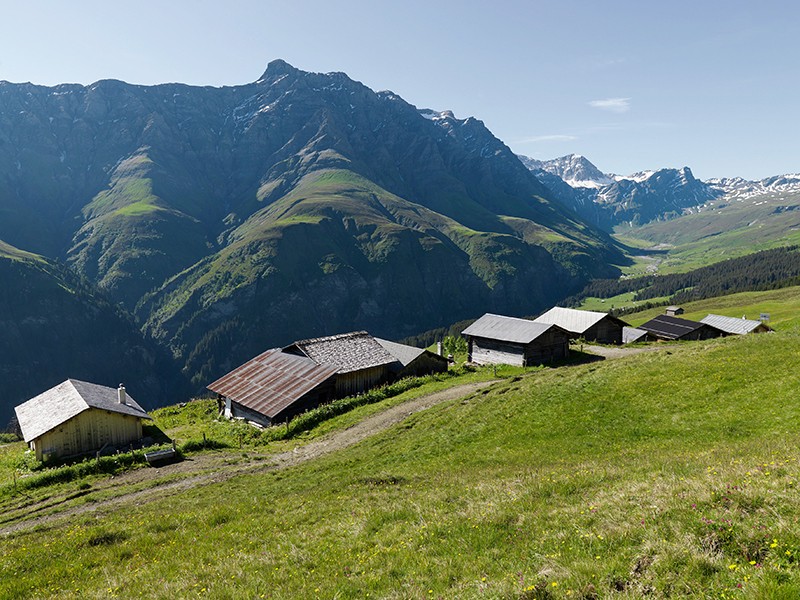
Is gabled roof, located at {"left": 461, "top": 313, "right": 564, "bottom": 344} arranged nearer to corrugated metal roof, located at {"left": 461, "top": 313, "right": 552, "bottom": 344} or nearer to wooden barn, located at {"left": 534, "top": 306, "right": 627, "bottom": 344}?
corrugated metal roof, located at {"left": 461, "top": 313, "right": 552, "bottom": 344}

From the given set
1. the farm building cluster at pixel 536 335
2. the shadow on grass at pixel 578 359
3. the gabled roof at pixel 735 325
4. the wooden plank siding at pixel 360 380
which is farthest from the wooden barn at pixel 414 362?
the gabled roof at pixel 735 325

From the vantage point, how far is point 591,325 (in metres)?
73.9

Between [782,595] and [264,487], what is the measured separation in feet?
81.9

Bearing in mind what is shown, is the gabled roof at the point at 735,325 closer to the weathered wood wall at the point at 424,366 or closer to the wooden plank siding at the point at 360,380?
the weathered wood wall at the point at 424,366

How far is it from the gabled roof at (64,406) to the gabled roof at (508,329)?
43989 millimetres

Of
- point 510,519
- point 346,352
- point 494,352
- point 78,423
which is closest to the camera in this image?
point 510,519

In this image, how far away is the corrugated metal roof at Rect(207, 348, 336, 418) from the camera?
49.5 metres

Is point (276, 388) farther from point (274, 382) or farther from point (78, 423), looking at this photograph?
point (78, 423)

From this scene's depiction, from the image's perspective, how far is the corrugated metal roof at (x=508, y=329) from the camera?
60.8 m

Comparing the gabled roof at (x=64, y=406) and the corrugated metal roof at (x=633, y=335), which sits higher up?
the gabled roof at (x=64, y=406)

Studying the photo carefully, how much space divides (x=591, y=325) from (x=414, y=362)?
33991mm

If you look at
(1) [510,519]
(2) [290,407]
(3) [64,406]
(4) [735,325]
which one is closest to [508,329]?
(2) [290,407]

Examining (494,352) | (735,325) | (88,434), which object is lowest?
(735,325)

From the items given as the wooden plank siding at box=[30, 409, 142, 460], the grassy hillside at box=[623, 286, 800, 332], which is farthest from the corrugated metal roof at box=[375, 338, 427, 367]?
the grassy hillside at box=[623, 286, 800, 332]
